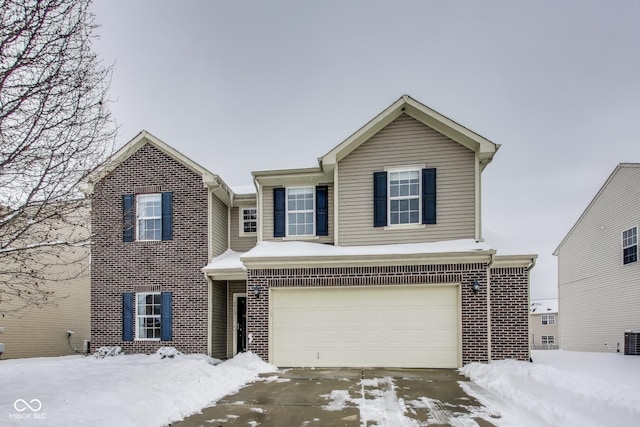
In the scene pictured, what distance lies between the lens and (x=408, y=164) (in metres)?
11.5

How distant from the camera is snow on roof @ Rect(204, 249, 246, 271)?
1198cm

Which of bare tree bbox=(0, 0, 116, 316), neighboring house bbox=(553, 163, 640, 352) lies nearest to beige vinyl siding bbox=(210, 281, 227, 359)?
bare tree bbox=(0, 0, 116, 316)

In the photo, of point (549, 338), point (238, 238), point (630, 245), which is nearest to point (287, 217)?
point (238, 238)

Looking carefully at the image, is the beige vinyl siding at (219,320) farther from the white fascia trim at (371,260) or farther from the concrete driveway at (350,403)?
the concrete driveway at (350,403)

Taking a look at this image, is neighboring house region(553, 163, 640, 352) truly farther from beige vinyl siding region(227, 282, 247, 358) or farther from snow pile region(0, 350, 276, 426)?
beige vinyl siding region(227, 282, 247, 358)

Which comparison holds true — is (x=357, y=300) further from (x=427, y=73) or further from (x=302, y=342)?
Result: (x=427, y=73)

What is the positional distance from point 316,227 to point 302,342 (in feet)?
11.6

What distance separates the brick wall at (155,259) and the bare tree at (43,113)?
5.97 meters

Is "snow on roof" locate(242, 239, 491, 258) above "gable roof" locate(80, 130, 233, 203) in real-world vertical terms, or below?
below

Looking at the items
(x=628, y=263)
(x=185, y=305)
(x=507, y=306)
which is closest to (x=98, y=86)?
(x=185, y=305)

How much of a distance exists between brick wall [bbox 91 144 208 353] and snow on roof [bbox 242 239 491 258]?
9.38 feet

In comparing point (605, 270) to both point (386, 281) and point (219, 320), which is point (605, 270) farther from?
point (219, 320)

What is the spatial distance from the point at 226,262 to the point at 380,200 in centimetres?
538
